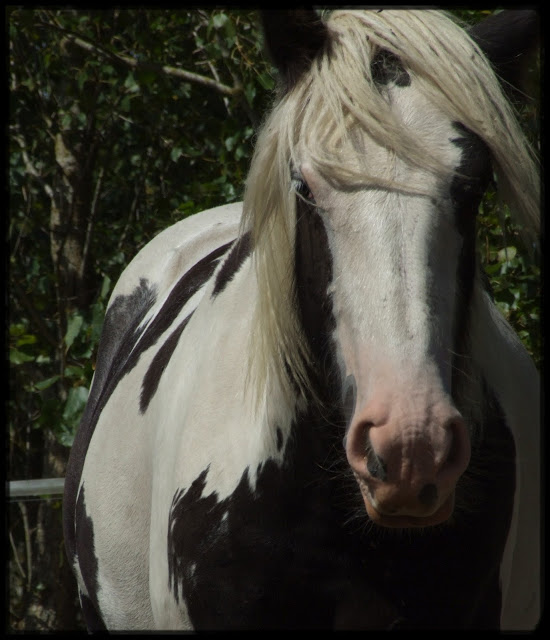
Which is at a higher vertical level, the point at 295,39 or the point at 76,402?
the point at 295,39

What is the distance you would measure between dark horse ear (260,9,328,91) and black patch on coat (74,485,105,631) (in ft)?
5.14

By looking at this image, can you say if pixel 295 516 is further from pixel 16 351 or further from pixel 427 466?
pixel 16 351

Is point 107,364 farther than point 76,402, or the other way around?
point 76,402

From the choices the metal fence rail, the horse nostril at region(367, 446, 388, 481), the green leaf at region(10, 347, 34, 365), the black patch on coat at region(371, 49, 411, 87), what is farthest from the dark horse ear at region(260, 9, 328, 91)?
the metal fence rail

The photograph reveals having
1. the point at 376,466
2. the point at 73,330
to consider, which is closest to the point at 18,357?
the point at 73,330

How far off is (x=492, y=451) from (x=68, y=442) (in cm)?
236

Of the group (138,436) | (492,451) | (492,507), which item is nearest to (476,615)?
(492,507)

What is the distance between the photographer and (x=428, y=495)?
1.47 meters

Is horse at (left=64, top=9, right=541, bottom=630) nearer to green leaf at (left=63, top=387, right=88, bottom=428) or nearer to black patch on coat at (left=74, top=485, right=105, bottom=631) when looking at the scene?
black patch on coat at (left=74, top=485, right=105, bottom=631)

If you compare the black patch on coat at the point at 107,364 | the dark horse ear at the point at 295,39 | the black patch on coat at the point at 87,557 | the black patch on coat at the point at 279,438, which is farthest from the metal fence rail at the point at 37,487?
the dark horse ear at the point at 295,39

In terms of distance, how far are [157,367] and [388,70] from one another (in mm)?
1129

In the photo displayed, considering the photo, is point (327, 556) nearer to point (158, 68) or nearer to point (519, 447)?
point (519, 447)

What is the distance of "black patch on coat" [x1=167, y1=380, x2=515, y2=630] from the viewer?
1773mm

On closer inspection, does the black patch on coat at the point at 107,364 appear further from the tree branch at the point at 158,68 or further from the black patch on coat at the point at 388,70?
the black patch on coat at the point at 388,70
